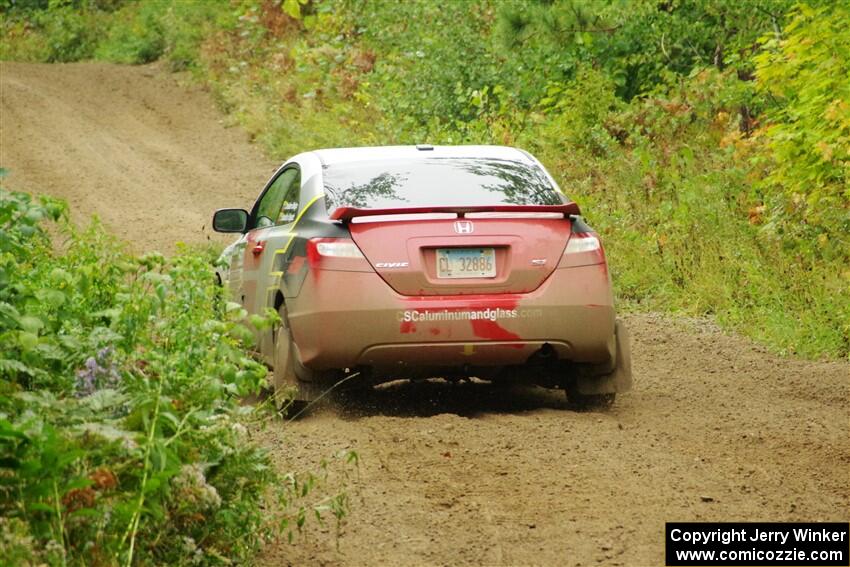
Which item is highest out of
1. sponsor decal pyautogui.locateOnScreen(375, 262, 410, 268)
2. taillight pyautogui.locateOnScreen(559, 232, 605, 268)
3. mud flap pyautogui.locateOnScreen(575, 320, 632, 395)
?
sponsor decal pyautogui.locateOnScreen(375, 262, 410, 268)

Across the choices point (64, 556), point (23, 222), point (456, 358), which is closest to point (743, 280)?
point (456, 358)

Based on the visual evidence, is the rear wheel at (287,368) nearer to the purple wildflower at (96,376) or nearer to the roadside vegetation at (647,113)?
the purple wildflower at (96,376)

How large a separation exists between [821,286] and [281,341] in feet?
17.2

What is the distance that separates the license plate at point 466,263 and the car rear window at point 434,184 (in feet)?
1.25

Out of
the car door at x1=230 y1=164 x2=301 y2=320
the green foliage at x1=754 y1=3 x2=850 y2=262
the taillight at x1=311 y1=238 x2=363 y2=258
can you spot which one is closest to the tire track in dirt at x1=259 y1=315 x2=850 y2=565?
the taillight at x1=311 y1=238 x2=363 y2=258

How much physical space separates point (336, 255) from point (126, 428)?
10.3 ft

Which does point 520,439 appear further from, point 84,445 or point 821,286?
point 821,286

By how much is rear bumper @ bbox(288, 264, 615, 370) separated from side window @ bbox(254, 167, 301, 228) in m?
1.10

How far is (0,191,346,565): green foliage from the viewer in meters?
4.57

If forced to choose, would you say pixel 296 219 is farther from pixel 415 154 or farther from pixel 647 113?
pixel 647 113

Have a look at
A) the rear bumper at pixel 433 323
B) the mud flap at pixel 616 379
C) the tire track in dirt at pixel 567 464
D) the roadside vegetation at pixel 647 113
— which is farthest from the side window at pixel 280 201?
the roadside vegetation at pixel 647 113

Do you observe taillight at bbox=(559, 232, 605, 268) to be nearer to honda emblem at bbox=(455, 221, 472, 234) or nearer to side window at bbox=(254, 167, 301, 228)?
honda emblem at bbox=(455, 221, 472, 234)

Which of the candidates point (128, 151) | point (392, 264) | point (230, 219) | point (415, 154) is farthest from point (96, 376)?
point (128, 151)

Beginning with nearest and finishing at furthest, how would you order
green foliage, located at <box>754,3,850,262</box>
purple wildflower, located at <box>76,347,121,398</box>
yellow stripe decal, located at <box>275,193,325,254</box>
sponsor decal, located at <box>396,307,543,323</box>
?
purple wildflower, located at <box>76,347,121,398</box> < sponsor decal, located at <box>396,307,543,323</box> < yellow stripe decal, located at <box>275,193,325,254</box> < green foliage, located at <box>754,3,850,262</box>
